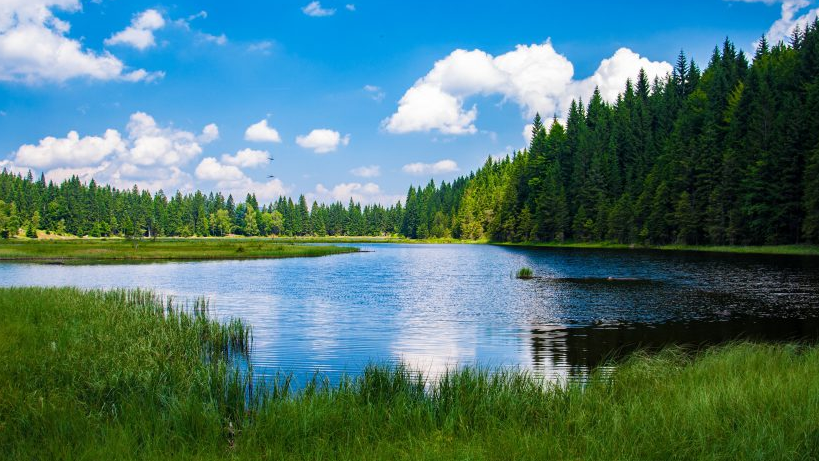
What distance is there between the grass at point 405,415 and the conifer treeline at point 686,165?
65498 mm

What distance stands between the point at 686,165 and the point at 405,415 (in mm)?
91963

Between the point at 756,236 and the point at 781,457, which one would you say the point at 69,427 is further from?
the point at 756,236

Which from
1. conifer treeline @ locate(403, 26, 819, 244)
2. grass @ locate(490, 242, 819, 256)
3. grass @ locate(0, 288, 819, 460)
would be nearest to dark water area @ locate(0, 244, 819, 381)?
grass @ locate(0, 288, 819, 460)

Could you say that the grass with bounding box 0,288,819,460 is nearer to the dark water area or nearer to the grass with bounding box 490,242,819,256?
the dark water area

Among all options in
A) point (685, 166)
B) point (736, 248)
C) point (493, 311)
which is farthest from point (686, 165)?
point (493, 311)

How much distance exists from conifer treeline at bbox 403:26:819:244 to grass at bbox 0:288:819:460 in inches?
2579

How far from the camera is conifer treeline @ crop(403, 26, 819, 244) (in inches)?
2837

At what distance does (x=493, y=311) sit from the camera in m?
30.8

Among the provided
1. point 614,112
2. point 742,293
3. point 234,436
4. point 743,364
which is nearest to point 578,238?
point 614,112

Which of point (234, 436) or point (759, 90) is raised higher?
point (759, 90)

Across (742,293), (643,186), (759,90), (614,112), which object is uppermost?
(614,112)

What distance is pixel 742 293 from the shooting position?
3516 centimetres

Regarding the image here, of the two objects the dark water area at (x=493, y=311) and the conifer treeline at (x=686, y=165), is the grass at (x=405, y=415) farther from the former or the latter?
the conifer treeline at (x=686, y=165)

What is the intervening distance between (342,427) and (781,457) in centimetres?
642
